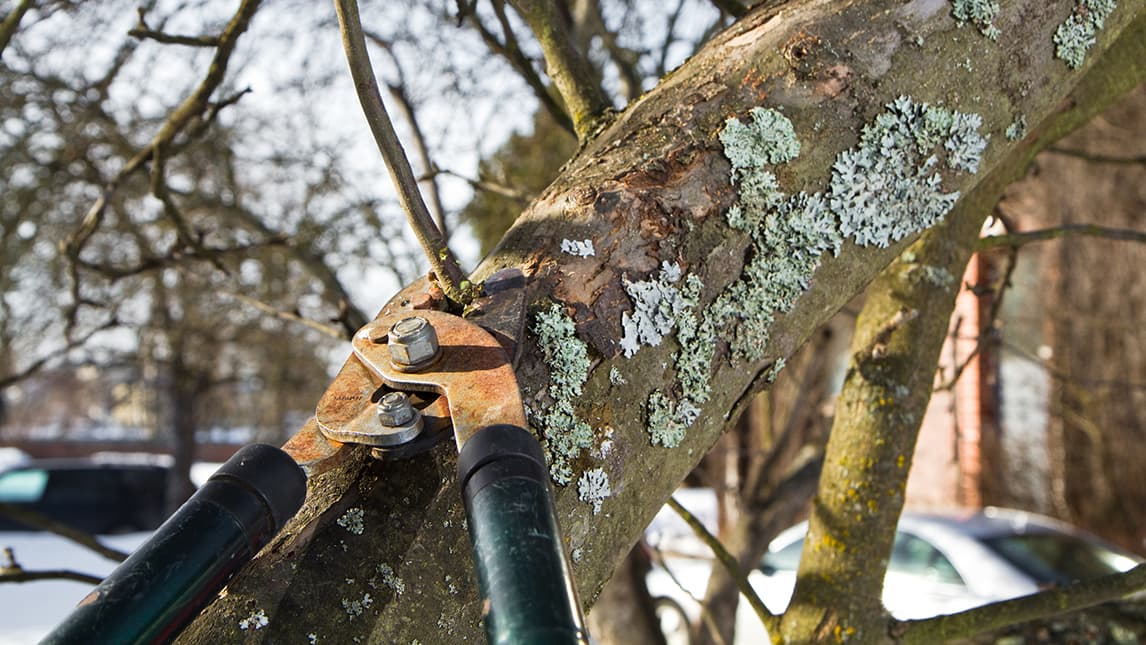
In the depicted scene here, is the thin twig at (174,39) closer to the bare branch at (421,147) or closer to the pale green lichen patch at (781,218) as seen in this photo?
the bare branch at (421,147)

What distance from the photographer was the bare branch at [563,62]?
1848 millimetres

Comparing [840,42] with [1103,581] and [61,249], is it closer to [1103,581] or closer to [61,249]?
[1103,581]

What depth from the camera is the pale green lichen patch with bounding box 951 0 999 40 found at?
127 centimetres

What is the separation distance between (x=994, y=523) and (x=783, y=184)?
7.64 m

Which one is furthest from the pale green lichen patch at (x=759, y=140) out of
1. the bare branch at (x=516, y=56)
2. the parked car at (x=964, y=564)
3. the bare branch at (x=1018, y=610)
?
the parked car at (x=964, y=564)

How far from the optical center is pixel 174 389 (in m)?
12.7

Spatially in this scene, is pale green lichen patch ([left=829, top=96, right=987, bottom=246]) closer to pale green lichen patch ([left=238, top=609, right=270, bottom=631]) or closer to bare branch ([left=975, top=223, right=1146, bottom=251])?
pale green lichen patch ([left=238, top=609, right=270, bottom=631])

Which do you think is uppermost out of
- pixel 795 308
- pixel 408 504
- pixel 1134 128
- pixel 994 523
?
pixel 1134 128

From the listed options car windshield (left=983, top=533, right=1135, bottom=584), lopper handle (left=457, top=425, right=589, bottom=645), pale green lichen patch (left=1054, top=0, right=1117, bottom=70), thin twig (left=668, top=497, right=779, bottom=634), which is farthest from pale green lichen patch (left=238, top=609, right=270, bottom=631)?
car windshield (left=983, top=533, right=1135, bottom=584)

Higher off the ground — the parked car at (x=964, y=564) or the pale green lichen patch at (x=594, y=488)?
the parked car at (x=964, y=564)

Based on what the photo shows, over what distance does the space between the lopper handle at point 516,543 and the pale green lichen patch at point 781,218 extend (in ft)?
0.99

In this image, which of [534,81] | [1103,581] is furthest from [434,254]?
[534,81]

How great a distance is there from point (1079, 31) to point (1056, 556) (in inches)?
282

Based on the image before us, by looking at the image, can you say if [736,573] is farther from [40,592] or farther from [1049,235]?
Result: [40,592]
